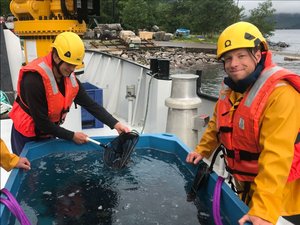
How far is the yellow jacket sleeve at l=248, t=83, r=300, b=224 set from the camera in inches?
65.0

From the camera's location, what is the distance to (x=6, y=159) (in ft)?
7.27

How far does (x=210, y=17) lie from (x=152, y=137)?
2255 inches

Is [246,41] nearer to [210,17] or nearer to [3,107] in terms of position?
[3,107]

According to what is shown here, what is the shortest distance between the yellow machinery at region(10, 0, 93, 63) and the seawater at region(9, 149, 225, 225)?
221 cm

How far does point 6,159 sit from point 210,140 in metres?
1.46

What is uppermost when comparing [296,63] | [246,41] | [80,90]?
[246,41]

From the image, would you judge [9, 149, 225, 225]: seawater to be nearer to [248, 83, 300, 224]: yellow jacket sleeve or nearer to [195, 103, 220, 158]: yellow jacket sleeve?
[195, 103, 220, 158]: yellow jacket sleeve

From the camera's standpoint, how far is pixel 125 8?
5559 centimetres

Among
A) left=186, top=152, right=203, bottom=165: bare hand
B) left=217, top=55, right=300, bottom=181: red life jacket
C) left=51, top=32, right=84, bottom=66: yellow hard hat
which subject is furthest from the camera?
left=51, top=32, right=84, bottom=66: yellow hard hat

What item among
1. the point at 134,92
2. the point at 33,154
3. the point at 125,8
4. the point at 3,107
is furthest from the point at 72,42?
the point at 125,8

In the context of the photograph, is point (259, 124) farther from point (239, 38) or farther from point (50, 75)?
point (50, 75)

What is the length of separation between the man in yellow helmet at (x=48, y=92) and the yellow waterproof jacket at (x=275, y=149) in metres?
1.60

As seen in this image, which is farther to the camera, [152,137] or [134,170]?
[152,137]

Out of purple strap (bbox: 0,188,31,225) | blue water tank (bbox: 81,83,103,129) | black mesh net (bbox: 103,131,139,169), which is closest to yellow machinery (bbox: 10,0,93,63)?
blue water tank (bbox: 81,83,103,129)
